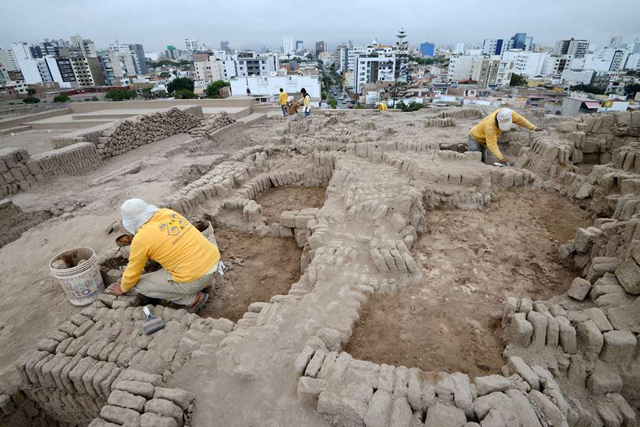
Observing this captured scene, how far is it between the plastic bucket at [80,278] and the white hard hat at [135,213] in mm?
657

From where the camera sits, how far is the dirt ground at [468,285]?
9.11ft

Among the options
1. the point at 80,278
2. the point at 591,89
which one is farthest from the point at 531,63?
the point at 80,278

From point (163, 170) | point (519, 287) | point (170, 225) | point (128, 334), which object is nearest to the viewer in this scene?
point (128, 334)

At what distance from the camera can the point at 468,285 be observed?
Answer: 353 centimetres

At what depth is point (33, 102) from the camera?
29016 millimetres

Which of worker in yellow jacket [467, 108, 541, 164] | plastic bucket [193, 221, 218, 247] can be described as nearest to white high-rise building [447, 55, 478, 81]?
worker in yellow jacket [467, 108, 541, 164]

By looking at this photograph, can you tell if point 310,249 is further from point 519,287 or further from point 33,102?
point 33,102

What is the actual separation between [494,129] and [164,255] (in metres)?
6.52

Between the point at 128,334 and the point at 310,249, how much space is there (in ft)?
7.42

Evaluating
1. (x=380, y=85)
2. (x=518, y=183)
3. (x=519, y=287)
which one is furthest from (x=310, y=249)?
(x=380, y=85)

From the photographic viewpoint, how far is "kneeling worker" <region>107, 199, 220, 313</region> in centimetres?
313

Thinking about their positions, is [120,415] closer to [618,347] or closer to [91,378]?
[91,378]

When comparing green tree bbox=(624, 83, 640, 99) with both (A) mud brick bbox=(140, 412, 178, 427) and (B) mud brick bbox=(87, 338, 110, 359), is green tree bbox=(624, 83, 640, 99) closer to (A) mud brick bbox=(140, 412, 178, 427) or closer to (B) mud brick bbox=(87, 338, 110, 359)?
(A) mud brick bbox=(140, 412, 178, 427)

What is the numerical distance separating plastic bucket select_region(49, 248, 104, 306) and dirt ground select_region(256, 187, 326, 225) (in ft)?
9.28
